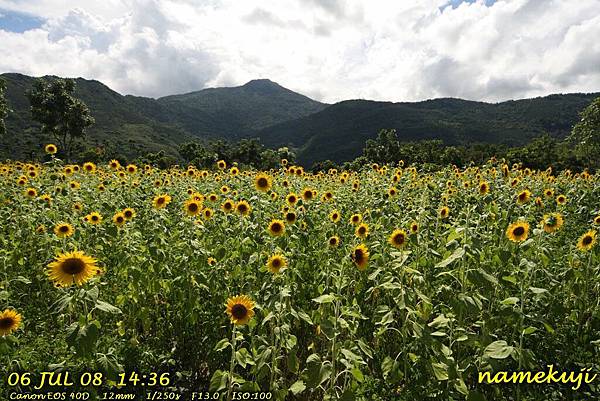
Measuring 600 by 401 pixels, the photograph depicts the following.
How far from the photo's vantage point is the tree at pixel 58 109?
1580 inches

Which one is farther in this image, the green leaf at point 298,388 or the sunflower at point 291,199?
the sunflower at point 291,199

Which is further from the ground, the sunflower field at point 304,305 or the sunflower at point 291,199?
the sunflower at point 291,199

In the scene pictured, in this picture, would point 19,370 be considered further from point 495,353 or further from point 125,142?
point 125,142

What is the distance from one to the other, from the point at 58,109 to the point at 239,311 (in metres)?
47.2

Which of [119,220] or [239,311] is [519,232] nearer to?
[239,311]

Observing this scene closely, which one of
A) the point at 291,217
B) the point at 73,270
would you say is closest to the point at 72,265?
the point at 73,270

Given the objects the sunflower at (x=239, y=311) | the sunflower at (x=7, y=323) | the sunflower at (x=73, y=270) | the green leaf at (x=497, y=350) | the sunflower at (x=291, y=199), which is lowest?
the sunflower at (x=7, y=323)

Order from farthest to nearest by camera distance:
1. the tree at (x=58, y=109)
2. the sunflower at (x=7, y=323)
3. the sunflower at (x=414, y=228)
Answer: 1. the tree at (x=58, y=109)
2. the sunflower at (x=414, y=228)
3. the sunflower at (x=7, y=323)

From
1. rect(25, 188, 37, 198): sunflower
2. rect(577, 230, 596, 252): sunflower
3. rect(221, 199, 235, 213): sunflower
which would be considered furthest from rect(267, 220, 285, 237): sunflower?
rect(25, 188, 37, 198): sunflower

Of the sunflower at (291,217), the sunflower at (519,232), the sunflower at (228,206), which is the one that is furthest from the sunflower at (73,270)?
the sunflower at (519,232)

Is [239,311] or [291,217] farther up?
[291,217]

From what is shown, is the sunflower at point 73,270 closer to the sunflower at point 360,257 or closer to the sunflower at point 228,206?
the sunflower at point 360,257

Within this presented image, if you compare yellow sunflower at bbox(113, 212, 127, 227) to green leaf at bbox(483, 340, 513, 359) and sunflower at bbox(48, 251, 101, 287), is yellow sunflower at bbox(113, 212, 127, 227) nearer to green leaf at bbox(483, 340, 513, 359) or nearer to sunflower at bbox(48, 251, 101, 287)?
sunflower at bbox(48, 251, 101, 287)

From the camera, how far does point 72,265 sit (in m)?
2.81
